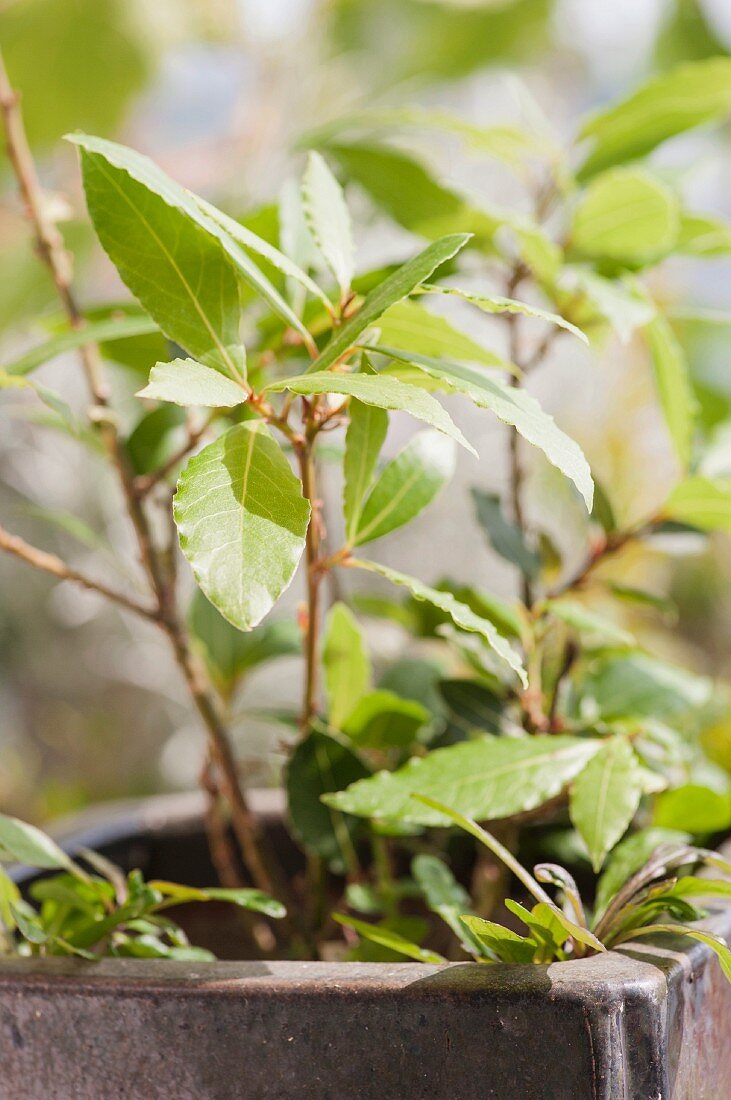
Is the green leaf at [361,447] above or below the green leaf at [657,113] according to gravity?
below

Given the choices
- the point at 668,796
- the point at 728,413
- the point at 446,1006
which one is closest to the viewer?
the point at 446,1006

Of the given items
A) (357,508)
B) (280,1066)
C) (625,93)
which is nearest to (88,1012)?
(280,1066)

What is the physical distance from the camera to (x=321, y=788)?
15.6 inches

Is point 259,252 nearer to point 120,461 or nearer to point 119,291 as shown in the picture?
point 120,461

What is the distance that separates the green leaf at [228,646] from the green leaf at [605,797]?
0.17 meters

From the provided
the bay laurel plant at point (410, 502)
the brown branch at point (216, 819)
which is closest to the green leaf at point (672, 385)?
the bay laurel plant at point (410, 502)

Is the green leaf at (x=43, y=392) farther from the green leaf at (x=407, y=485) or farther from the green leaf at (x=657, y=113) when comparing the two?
the green leaf at (x=657, y=113)

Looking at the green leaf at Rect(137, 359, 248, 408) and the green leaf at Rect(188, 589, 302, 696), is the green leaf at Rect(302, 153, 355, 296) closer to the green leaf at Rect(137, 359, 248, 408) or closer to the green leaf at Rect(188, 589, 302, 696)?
the green leaf at Rect(137, 359, 248, 408)

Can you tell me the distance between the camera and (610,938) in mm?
303

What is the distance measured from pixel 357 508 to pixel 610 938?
0.49ft

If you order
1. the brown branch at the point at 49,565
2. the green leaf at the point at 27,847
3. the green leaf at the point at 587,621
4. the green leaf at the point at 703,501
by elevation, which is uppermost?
the brown branch at the point at 49,565

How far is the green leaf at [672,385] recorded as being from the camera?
40 cm

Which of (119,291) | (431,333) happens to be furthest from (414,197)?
(119,291)

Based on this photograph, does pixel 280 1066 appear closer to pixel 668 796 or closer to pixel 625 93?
pixel 668 796
